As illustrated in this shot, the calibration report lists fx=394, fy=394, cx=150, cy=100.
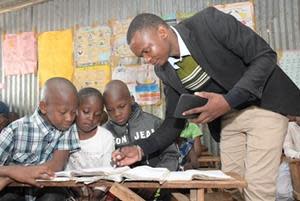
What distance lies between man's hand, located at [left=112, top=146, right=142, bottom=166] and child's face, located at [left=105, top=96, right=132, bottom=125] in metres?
0.78

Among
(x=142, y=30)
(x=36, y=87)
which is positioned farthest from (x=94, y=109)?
(x=36, y=87)

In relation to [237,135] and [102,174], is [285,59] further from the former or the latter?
[102,174]

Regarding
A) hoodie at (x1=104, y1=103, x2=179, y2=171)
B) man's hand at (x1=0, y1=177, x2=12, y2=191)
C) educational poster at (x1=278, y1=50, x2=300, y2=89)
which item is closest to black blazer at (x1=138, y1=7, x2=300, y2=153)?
hoodie at (x1=104, y1=103, x2=179, y2=171)

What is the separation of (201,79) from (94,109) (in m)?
1.04

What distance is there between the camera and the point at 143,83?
16.6 ft

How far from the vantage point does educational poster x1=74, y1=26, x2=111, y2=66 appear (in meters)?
5.37

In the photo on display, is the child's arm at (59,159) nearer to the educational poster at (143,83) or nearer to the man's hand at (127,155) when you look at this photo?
the man's hand at (127,155)

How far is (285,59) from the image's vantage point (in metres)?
4.52

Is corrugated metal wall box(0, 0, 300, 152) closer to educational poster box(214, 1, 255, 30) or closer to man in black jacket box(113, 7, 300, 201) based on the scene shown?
educational poster box(214, 1, 255, 30)

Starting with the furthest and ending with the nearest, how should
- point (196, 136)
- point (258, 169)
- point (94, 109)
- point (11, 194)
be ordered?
point (196, 136), point (94, 109), point (11, 194), point (258, 169)

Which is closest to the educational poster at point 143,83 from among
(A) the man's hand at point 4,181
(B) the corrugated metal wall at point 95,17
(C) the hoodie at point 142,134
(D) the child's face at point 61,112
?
(B) the corrugated metal wall at point 95,17

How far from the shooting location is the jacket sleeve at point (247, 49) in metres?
1.83

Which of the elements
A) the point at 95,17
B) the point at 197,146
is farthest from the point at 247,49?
the point at 95,17

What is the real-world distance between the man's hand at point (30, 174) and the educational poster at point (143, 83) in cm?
316
